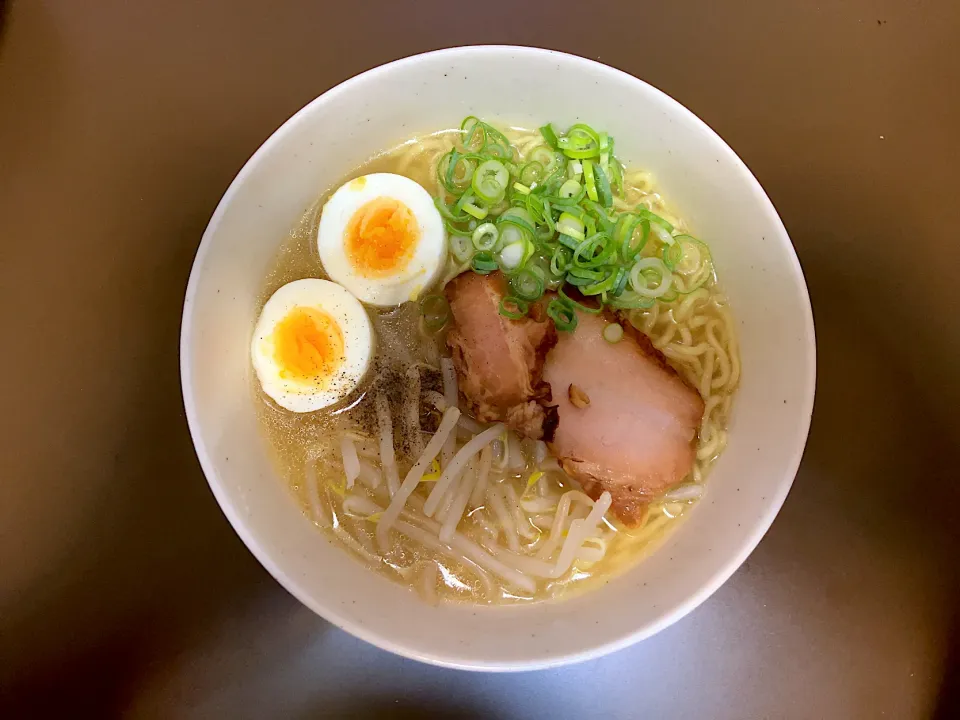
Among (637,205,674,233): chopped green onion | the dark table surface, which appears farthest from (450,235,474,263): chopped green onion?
the dark table surface

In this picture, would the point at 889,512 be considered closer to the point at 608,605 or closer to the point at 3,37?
the point at 608,605

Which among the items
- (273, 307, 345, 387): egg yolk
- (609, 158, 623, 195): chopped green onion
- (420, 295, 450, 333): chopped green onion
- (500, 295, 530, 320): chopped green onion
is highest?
(609, 158, 623, 195): chopped green onion

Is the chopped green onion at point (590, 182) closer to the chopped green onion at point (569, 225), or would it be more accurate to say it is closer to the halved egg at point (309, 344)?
the chopped green onion at point (569, 225)

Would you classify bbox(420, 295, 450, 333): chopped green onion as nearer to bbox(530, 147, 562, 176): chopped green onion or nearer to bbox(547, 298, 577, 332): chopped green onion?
bbox(547, 298, 577, 332): chopped green onion

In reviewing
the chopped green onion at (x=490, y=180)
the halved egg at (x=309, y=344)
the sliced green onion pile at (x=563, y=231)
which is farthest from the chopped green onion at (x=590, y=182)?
the halved egg at (x=309, y=344)

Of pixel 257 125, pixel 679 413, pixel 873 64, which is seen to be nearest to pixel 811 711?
pixel 679 413

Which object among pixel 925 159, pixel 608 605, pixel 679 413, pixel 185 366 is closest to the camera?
pixel 185 366

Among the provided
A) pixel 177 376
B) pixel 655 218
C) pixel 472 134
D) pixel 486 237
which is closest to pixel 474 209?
pixel 486 237
